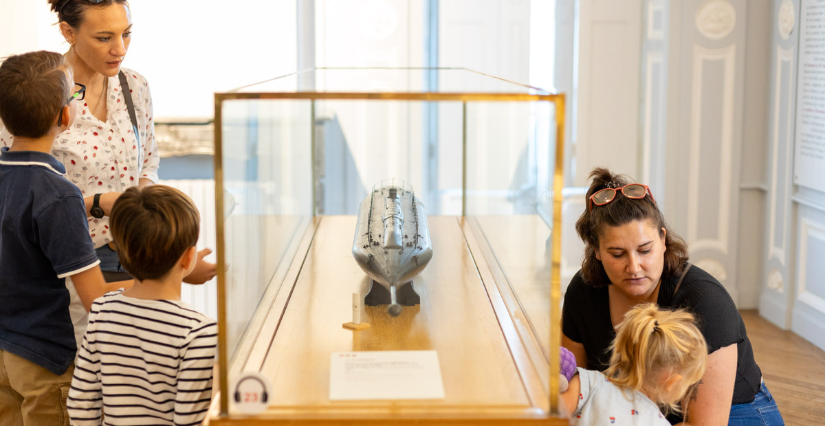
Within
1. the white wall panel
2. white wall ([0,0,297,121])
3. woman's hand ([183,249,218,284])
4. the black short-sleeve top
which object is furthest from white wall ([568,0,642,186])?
woman's hand ([183,249,218,284])

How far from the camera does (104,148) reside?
198 cm

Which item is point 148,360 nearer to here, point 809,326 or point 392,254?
point 392,254

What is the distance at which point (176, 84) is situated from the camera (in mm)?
4184

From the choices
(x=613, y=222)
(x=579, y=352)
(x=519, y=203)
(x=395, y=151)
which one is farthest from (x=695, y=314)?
(x=395, y=151)

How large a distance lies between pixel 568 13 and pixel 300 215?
294 centimetres

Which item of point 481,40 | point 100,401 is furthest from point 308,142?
point 481,40

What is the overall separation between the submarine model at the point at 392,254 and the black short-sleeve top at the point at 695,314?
579 mm

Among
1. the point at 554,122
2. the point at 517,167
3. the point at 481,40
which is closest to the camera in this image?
the point at 554,122

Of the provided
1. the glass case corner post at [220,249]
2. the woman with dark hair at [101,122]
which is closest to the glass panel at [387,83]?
the glass case corner post at [220,249]

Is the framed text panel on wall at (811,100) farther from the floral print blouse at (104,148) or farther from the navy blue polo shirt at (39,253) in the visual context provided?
the navy blue polo shirt at (39,253)

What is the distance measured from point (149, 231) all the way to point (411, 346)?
527mm

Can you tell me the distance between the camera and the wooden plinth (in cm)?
114

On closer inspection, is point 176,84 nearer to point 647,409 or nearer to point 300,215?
point 300,215

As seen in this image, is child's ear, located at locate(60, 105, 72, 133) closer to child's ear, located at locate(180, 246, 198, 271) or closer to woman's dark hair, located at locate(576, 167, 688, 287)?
child's ear, located at locate(180, 246, 198, 271)
